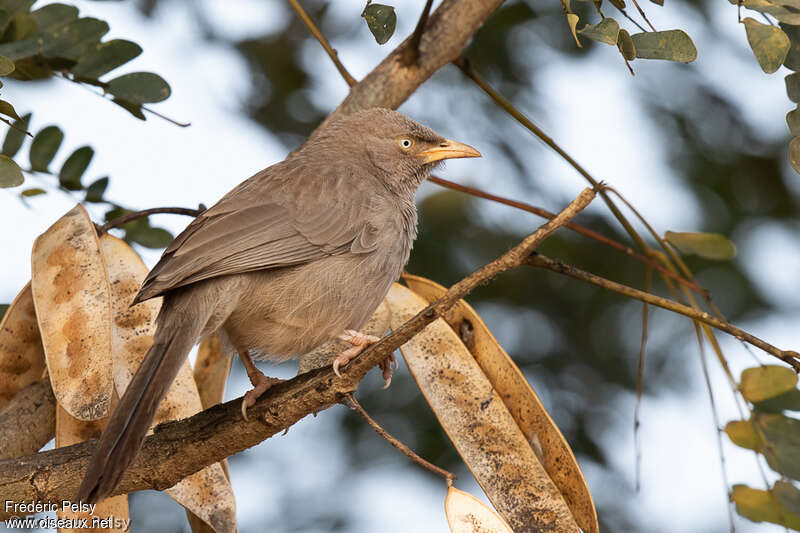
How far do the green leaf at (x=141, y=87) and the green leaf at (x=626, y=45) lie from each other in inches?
81.9

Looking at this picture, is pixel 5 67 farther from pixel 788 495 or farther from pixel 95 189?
pixel 788 495

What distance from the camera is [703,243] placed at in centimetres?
394

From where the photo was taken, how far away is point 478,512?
2867 millimetres

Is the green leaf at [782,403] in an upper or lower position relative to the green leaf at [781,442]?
upper

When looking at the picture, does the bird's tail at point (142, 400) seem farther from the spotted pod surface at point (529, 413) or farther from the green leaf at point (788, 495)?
the green leaf at point (788, 495)

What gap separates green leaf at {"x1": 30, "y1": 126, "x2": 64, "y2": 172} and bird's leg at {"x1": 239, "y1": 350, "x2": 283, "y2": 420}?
132 centimetres

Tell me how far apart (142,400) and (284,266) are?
1037mm

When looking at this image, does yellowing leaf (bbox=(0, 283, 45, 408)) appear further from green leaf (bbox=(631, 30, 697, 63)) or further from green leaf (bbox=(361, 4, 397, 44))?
green leaf (bbox=(631, 30, 697, 63))

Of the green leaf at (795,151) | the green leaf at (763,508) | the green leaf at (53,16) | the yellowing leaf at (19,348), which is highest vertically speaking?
the green leaf at (53,16)

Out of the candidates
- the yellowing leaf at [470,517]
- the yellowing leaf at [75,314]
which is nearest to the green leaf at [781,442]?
the yellowing leaf at [470,517]

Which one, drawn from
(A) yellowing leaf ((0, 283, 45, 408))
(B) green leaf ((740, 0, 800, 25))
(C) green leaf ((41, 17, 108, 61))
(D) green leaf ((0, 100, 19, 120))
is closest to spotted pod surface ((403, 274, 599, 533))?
(B) green leaf ((740, 0, 800, 25))

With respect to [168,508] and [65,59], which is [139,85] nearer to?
[65,59]

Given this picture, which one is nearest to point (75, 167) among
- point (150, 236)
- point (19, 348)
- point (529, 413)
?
point (150, 236)

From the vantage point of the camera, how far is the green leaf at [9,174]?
295cm
